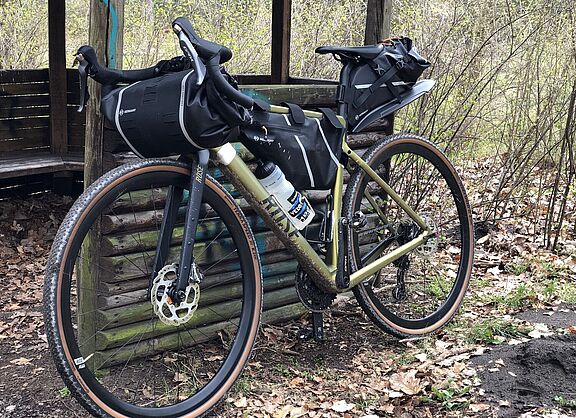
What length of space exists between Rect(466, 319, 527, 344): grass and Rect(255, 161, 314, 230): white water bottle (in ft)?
4.21

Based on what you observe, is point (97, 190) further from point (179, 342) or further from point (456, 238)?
point (456, 238)

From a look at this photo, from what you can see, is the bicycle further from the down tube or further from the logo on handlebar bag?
the logo on handlebar bag

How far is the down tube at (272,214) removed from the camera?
321 cm

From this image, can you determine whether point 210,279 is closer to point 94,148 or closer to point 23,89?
point 94,148

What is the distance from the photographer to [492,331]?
4.23m

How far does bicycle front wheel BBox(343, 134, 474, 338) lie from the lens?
4.01 meters

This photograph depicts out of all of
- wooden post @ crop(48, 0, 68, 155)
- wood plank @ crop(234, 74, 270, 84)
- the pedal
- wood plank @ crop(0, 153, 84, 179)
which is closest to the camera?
the pedal

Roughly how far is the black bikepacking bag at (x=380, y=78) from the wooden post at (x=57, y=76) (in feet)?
11.7

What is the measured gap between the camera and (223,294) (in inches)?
157

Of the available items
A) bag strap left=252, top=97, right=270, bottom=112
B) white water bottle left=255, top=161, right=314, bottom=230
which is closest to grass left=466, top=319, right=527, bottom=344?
white water bottle left=255, top=161, right=314, bottom=230

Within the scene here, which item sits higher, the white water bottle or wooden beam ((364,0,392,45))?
wooden beam ((364,0,392,45))

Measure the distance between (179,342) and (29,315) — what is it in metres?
1.28

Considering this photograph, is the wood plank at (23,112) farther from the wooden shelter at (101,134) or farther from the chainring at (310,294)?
the chainring at (310,294)

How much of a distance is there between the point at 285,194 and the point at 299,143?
26 centimetres
